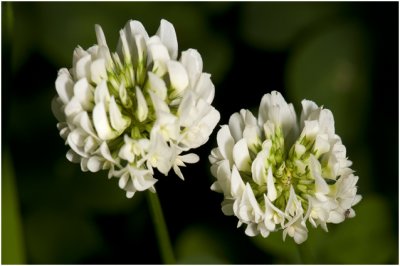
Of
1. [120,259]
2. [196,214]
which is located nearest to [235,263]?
[196,214]

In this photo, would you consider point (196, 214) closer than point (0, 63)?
No

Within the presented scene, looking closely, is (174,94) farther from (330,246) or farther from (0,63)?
(330,246)

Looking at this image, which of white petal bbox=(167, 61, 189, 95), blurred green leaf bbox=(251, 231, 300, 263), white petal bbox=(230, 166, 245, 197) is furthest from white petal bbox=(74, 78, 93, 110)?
blurred green leaf bbox=(251, 231, 300, 263)

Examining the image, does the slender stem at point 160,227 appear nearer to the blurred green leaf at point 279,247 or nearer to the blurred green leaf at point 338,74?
the blurred green leaf at point 279,247

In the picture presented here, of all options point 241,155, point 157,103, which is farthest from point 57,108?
point 241,155

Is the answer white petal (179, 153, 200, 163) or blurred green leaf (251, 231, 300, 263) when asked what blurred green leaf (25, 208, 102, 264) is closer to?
blurred green leaf (251, 231, 300, 263)

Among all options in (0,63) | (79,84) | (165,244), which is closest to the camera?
(79,84)

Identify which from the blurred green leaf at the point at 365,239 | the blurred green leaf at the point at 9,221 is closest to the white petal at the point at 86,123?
the blurred green leaf at the point at 9,221
